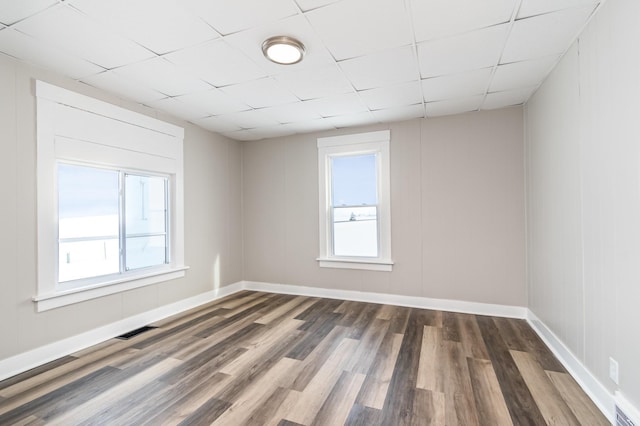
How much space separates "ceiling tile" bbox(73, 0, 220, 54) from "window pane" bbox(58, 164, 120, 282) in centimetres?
156

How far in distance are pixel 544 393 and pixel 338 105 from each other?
3304 millimetres

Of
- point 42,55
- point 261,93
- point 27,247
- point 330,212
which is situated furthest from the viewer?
point 330,212

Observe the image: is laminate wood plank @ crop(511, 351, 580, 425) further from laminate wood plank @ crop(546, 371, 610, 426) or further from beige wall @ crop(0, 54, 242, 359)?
beige wall @ crop(0, 54, 242, 359)

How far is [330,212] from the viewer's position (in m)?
4.67

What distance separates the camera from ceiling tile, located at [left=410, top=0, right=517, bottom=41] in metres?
1.85

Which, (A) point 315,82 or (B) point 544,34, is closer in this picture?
(B) point 544,34

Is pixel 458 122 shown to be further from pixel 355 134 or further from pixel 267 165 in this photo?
pixel 267 165

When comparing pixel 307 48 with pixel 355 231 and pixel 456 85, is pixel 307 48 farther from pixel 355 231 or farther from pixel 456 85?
pixel 355 231

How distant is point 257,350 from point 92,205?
7.49 ft

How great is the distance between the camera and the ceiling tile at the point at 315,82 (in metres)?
2.75

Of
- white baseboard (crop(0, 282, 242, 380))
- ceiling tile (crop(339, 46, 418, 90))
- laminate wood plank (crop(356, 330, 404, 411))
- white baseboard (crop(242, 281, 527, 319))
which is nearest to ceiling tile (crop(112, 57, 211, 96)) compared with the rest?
ceiling tile (crop(339, 46, 418, 90))

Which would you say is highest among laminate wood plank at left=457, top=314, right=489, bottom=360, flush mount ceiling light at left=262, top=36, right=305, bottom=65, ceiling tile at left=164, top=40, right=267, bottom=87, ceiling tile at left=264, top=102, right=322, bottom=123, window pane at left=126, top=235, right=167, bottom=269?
ceiling tile at left=264, top=102, right=322, bottom=123

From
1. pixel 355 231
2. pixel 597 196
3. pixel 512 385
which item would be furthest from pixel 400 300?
pixel 597 196

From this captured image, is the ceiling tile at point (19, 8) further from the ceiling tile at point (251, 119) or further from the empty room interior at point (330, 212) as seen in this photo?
the ceiling tile at point (251, 119)
